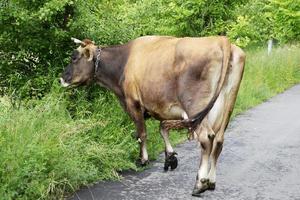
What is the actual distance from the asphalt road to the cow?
0.28 m

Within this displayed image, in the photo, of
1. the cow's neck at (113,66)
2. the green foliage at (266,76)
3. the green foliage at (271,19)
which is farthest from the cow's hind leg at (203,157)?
the green foliage at (271,19)

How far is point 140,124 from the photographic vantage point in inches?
267

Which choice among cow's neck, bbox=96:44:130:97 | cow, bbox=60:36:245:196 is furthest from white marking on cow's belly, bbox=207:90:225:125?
cow's neck, bbox=96:44:130:97

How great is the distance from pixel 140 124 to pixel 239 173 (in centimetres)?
144

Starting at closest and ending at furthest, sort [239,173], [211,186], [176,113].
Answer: [211,186]
[176,113]
[239,173]

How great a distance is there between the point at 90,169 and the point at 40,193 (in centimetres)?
97

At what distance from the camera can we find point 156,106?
650cm

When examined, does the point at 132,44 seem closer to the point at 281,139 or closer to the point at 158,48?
the point at 158,48

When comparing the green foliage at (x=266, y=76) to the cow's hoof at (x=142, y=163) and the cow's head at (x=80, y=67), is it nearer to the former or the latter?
the cow's hoof at (x=142, y=163)

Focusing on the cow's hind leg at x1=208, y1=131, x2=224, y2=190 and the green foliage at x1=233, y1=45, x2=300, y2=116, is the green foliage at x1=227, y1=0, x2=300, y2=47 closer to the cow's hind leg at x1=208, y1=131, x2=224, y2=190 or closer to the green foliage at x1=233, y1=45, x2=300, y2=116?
the green foliage at x1=233, y1=45, x2=300, y2=116

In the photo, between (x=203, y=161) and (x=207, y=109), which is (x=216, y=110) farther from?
(x=203, y=161)

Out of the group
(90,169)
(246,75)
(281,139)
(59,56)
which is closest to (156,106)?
(90,169)

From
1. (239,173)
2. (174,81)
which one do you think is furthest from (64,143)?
(239,173)

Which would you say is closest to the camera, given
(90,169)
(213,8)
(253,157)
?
(90,169)
